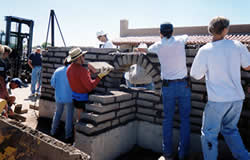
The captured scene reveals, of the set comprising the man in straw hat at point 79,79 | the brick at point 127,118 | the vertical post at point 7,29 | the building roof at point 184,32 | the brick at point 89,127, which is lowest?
the brick at point 89,127

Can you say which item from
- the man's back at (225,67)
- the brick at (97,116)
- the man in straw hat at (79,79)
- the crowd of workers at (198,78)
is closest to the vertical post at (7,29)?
the crowd of workers at (198,78)

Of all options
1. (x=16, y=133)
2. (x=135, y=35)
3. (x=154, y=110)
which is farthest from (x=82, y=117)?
(x=135, y=35)

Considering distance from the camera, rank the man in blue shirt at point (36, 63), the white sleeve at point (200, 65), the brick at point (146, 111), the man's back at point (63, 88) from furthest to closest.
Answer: the man in blue shirt at point (36, 63) < the man's back at point (63, 88) < the brick at point (146, 111) < the white sleeve at point (200, 65)

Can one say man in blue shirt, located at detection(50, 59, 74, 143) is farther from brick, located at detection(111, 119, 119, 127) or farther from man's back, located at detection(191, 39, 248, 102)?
man's back, located at detection(191, 39, 248, 102)

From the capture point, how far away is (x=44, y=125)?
4895 mm

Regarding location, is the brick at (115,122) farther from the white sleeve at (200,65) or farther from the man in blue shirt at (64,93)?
the white sleeve at (200,65)

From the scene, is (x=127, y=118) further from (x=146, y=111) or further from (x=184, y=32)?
(x=184, y=32)

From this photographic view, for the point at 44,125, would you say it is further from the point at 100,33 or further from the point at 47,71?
the point at 100,33

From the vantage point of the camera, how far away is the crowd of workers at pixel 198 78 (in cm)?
216

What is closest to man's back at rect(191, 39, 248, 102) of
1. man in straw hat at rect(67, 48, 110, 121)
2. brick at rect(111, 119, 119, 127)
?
brick at rect(111, 119, 119, 127)

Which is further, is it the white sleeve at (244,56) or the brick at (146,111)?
the brick at (146,111)

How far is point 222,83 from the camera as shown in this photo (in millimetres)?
2172

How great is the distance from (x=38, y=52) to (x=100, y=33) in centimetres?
331

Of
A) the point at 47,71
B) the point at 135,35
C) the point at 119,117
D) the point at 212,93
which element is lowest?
the point at 119,117
